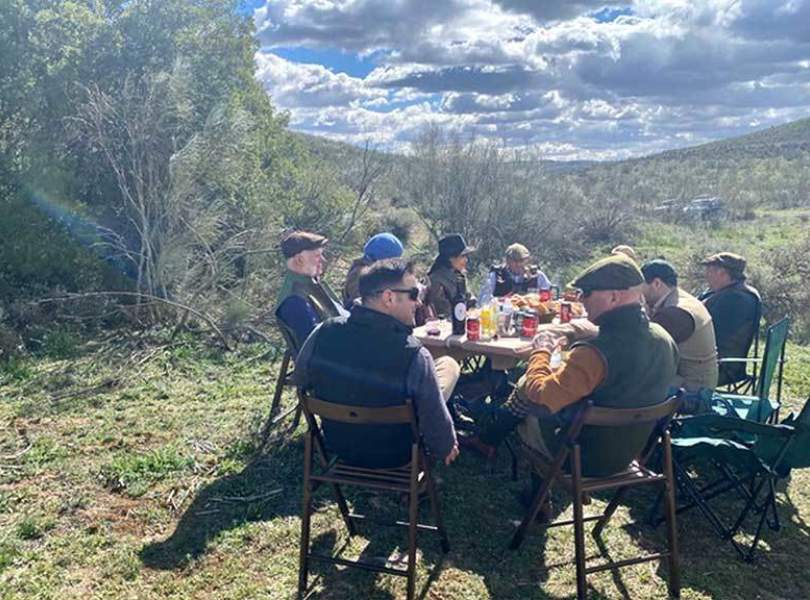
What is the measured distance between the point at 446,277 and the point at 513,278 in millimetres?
1171

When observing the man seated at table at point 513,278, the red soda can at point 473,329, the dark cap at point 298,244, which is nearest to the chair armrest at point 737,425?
the red soda can at point 473,329

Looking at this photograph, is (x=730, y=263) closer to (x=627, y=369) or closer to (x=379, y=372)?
(x=627, y=369)

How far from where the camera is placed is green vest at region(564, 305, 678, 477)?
9.87 feet

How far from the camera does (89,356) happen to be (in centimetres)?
Result: 709

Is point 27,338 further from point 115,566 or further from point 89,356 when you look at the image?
point 115,566

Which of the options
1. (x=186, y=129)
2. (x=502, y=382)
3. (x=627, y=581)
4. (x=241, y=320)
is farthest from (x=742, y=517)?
(x=186, y=129)

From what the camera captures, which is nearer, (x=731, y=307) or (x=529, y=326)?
(x=529, y=326)

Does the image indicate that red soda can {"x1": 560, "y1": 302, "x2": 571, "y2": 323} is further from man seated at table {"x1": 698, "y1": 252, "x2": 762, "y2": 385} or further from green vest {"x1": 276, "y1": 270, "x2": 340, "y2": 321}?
green vest {"x1": 276, "y1": 270, "x2": 340, "y2": 321}

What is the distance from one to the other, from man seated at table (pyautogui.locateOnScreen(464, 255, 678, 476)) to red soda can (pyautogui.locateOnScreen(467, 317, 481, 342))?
55.8 inches

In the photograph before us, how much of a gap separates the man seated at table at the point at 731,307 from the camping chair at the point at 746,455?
131 centimetres

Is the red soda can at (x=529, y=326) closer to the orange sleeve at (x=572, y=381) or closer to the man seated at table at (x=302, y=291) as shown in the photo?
the man seated at table at (x=302, y=291)

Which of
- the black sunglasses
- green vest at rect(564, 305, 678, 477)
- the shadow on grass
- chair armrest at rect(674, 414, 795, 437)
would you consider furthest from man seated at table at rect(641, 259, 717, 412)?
the shadow on grass

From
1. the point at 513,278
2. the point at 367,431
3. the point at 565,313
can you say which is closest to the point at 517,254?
the point at 513,278

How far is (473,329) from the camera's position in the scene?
15.1 ft
